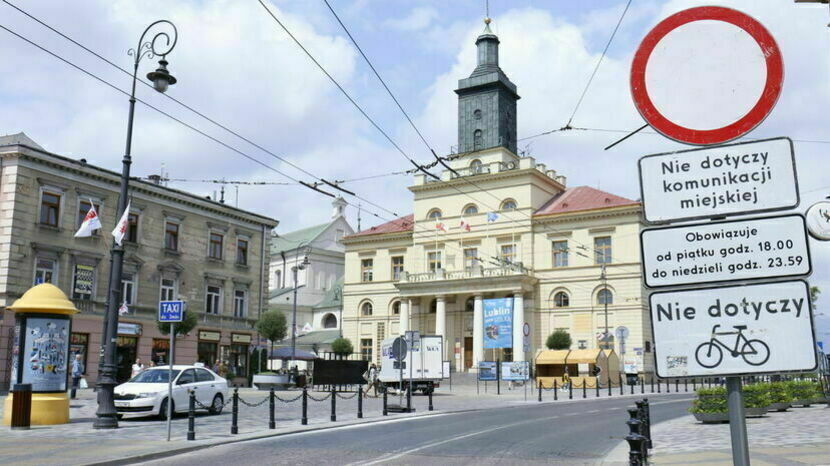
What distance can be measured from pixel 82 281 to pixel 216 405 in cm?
1770

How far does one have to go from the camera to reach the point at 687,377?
8.64ft

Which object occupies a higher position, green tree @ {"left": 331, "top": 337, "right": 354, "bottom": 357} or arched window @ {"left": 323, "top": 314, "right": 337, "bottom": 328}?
arched window @ {"left": 323, "top": 314, "right": 337, "bottom": 328}

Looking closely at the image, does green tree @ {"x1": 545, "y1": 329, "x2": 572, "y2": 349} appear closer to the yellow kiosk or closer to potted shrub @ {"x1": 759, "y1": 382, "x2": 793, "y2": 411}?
potted shrub @ {"x1": 759, "y1": 382, "x2": 793, "y2": 411}

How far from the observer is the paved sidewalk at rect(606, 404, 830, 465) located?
1095 cm

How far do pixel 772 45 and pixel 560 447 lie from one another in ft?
39.2

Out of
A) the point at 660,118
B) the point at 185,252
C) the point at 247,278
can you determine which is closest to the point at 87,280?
the point at 185,252

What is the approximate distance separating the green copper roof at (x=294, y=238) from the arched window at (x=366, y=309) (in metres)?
21.7

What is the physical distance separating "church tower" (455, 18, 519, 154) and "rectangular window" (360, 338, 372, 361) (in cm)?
1944

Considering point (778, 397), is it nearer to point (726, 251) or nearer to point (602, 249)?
point (726, 251)

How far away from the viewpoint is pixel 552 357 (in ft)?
150

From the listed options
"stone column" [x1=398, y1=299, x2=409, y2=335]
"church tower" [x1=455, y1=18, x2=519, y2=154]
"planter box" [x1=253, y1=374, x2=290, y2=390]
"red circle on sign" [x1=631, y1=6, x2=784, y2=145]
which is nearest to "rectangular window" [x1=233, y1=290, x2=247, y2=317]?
"planter box" [x1=253, y1=374, x2=290, y2=390]

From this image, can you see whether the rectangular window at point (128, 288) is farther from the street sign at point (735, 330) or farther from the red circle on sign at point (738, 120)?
the street sign at point (735, 330)

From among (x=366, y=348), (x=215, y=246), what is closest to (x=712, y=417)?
(x=215, y=246)

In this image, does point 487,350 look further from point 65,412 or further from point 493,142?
point 65,412
